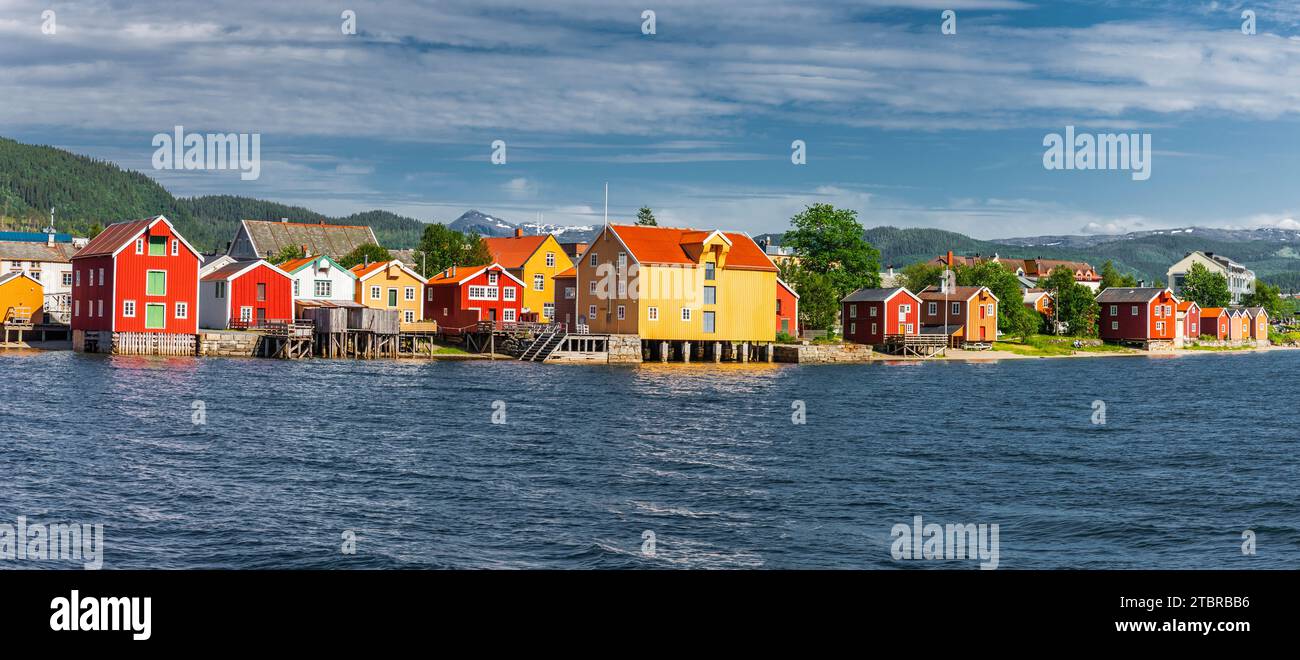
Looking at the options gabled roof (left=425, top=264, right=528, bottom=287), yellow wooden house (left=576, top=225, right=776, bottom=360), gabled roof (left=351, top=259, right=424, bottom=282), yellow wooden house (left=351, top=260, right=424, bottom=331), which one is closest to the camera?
yellow wooden house (left=576, top=225, right=776, bottom=360)

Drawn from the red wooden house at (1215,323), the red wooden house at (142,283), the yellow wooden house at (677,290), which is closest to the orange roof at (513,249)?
the yellow wooden house at (677,290)

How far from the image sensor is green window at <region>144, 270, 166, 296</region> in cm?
7819

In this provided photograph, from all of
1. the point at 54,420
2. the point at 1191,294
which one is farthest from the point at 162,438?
the point at 1191,294

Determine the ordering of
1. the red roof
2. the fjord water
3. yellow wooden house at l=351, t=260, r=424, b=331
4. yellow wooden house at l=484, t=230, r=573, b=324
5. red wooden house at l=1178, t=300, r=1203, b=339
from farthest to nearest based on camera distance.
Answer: red wooden house at l=1178, t=300, r=1203, b=339 → yellow wooden house at l=484, t=230, r=573, b=324 → yellow wooden house at l=351, t=260, r=424, b=331 → the red roof → the fjord water

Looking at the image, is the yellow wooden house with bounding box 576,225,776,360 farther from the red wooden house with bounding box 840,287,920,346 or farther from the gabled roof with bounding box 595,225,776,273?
the red wooden house with bounding box 840,287,920,346

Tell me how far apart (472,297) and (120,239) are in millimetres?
26475

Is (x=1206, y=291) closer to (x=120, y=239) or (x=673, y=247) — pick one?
(x=673, y=247)

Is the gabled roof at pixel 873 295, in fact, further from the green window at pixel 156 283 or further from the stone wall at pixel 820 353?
the green window at pixel 156 283

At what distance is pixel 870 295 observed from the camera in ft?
361

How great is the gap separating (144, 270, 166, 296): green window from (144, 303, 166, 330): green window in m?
0.84

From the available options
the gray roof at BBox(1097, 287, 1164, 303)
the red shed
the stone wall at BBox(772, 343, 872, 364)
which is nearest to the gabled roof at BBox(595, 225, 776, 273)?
the stone wall at BBox(772, 343, 872, 364)

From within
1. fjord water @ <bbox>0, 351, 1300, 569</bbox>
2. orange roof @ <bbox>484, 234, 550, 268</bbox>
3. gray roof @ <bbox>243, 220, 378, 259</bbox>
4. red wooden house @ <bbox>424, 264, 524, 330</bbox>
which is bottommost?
fjord water @ <bbox>0, 351, 1300, 569</bbox>

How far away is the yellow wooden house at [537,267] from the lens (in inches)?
4080

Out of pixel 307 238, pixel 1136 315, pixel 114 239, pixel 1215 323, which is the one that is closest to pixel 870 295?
pixel 1136 315
